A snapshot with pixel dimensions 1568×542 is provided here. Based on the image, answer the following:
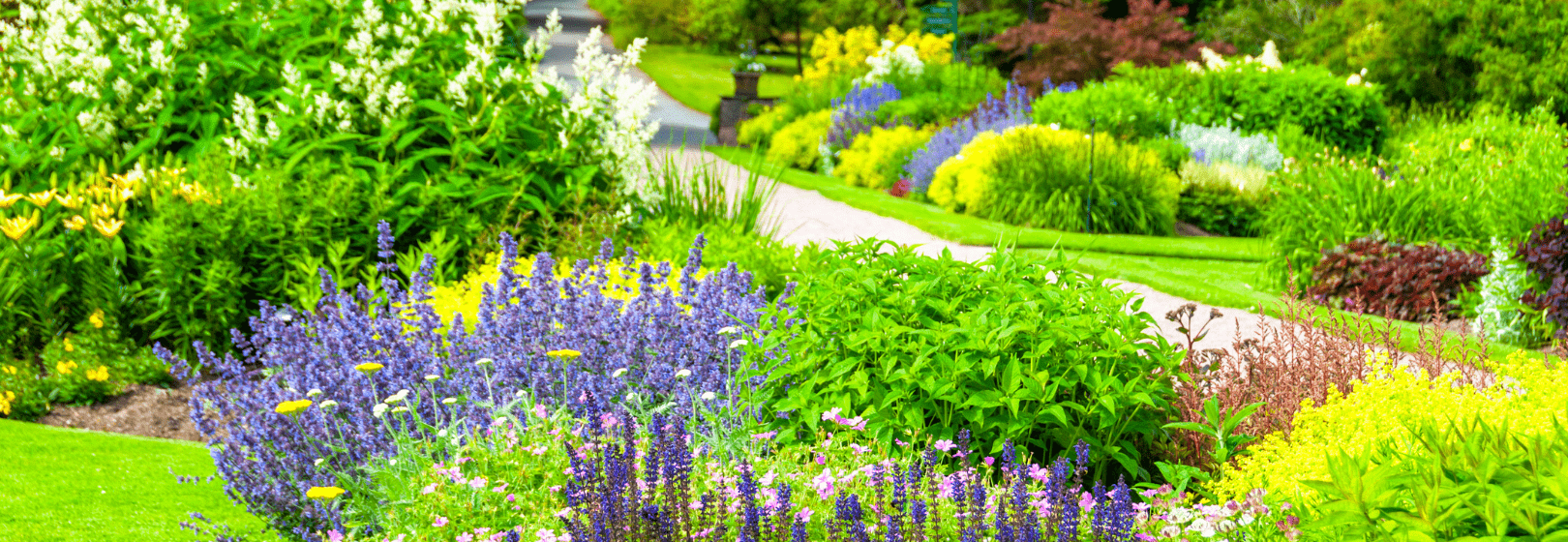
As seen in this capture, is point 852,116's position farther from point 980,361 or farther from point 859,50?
point 980,361

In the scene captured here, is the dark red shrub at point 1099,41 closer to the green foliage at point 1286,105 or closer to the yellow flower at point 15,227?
the green foliage at point 1286,105

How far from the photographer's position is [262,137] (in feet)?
20.2

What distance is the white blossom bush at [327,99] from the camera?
613cm

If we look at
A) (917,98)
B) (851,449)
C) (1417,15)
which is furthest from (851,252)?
(1417,15)

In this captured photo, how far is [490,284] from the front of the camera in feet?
17.0

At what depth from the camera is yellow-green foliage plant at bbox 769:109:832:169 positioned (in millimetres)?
16047

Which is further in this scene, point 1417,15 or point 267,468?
point 1417,15

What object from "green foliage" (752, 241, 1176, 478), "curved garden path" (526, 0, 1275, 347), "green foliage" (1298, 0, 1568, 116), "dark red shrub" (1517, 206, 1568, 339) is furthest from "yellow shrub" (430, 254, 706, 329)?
"green foliage" (1298, 0, 1568, 116)

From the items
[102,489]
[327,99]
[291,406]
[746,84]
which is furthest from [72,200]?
[746,84]

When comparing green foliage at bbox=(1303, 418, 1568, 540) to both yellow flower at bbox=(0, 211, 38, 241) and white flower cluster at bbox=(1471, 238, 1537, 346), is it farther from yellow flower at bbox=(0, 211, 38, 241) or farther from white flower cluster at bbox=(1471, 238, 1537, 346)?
yellow flower at bbox=(0, 211, 38, 241)

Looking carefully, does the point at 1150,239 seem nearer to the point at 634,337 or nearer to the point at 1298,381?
the point at 1298,381

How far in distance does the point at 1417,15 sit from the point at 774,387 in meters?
14.2

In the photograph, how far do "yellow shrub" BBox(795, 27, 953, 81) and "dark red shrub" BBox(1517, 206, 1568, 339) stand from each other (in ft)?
43.6

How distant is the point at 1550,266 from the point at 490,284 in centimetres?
541
